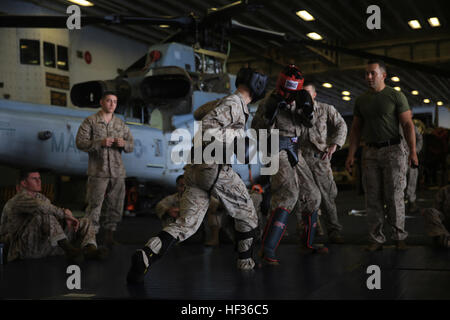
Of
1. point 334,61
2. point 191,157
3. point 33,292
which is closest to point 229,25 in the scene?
point 191,157

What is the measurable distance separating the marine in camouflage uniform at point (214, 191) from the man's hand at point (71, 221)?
172 cm

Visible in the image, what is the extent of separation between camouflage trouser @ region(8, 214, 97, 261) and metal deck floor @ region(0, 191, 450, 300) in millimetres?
165

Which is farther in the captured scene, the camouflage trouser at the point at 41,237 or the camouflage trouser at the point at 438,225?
the camouflage trouser at the point at 438,225

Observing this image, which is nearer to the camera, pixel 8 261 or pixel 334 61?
pixel 8 261

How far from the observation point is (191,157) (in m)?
3.82

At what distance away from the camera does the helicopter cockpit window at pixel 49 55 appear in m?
14.2

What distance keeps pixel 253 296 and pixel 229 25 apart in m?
6.51

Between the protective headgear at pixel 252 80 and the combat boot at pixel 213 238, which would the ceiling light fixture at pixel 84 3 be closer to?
the combat boot at pixel 213 238

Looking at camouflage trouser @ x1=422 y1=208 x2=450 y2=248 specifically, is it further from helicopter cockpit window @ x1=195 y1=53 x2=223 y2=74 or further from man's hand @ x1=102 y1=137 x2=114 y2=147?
helicopter cockpit window @ x1=195 y1=53 x2=223 y2=74

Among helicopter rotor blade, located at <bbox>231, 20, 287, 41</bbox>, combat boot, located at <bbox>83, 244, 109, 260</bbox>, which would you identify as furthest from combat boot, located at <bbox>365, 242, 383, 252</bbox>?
helicopter rotor blade, located at <bbox>231, 20, 287, 41</bbox>

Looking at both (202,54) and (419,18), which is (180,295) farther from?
(419,18)

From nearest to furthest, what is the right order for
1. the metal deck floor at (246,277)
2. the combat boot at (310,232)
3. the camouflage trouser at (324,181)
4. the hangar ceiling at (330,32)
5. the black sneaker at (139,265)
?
the metal deck floor at (246,277)
the black sneaker at (139,265)
the combat boot at (310,232)
the camouflage trouser at (324,181)
the hangar ceiling at (330,32)

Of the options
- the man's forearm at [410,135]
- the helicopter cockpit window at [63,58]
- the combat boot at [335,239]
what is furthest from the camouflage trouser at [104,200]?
the helicopter cockpit window at [63,58]

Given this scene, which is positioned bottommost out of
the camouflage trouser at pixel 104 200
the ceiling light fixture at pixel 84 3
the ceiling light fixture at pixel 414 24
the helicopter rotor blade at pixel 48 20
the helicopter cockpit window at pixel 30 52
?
the camouflage trouser at pixel 104 200
